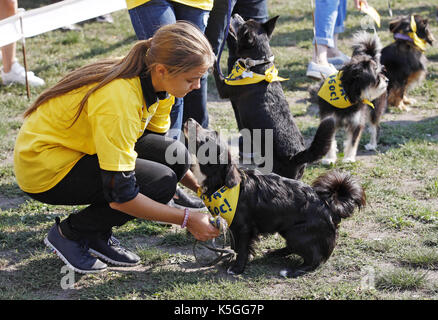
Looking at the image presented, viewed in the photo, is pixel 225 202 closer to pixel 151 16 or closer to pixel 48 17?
pixel 151 16

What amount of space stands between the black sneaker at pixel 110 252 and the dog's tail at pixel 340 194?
128 cm

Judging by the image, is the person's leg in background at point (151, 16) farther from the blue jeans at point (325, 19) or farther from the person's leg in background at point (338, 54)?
the person's leg in background at point (338, 54)

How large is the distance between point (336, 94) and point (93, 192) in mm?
2812

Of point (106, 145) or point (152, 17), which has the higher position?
point (152, 17)

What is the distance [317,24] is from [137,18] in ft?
11.5

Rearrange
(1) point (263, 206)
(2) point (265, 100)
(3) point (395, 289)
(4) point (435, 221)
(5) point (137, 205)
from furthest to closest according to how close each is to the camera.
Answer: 1. (2) point (265, 100)
2. (4) point (435, 221)
3. (1) point (263, 206)
4. (3) point (395, 289)
5. (5) point (137, 205)

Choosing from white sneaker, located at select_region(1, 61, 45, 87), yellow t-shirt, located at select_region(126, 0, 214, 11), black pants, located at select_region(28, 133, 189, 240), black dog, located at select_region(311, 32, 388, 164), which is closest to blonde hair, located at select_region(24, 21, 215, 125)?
black pants, located at select_region(28, 133, 189, 240)

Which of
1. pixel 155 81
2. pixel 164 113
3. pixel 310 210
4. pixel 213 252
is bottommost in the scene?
pixel 213 252

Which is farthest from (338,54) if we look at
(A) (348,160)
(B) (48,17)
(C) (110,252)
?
(C) (110,252)

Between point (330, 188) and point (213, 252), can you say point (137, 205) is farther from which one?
point (330, 188)

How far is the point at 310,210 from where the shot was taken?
10.6 ft

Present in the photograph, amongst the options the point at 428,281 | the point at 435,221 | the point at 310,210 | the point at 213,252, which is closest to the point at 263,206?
the point at 310,210

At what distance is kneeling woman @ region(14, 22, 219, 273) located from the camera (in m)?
2.69

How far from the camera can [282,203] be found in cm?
327
